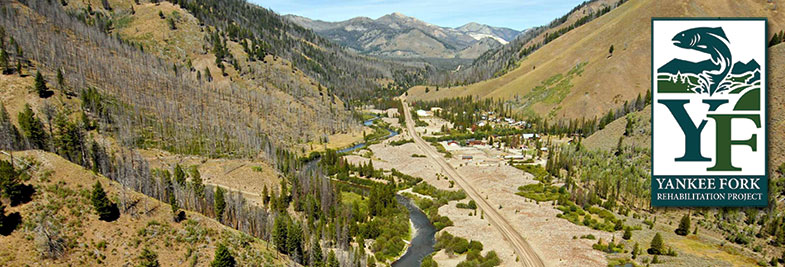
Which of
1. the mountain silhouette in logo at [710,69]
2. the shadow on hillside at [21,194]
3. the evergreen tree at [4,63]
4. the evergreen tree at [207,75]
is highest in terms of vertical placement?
the evergreen tree at [207,75]

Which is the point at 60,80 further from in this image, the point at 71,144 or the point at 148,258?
the point at 148,258

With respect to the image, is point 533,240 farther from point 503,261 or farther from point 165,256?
point 165,256

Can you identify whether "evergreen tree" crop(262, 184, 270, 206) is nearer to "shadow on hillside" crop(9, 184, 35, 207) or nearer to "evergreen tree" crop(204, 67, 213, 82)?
"shadow on hillside" crop(9, 184, 35, 207)

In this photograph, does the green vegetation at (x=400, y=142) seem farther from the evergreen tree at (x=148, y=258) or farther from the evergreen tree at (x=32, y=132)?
the evergreen tree at (x=148, y=258)

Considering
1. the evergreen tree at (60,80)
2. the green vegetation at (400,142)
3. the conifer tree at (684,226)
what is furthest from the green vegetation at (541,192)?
the evergreen tree at (60,80)

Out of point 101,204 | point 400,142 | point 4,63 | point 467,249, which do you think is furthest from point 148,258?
point 400,142

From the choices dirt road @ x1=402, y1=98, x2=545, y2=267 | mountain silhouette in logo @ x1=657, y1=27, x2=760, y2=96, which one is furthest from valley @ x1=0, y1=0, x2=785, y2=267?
mountain silhouette in logo @ x1=657, y1=27, x2=760, y2=96
